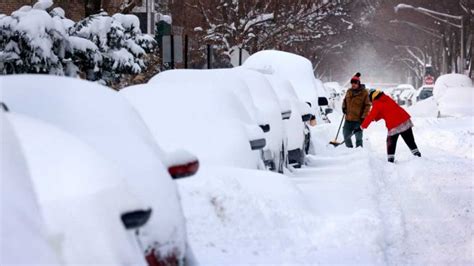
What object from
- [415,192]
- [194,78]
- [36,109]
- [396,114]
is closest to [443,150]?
[396,114]

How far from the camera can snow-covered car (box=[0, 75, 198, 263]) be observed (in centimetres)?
405

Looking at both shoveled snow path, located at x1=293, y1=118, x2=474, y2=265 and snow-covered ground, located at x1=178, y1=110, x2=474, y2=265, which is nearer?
snow-covered ground, located at x1=178, y1=110, x2=474, y2=265

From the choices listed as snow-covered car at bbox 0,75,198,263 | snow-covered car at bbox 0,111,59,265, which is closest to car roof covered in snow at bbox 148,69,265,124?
snow-covered car at bbox 0,75,198,263

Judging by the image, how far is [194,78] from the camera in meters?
10.7

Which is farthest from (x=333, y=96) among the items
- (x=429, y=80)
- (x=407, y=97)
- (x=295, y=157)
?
(x=295, y=157)

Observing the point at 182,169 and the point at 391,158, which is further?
the point at 391,158

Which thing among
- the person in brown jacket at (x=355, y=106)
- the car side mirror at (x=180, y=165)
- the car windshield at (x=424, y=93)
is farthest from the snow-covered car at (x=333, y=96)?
the car side mirror at (x=180, y=165)

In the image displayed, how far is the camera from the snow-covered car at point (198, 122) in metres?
8.20

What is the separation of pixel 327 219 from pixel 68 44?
25.2 ft

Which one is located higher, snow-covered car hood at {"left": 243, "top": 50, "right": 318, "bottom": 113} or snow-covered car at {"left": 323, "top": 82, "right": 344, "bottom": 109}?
snow-covered car hood at {"left": 243, "top": 50, "right": 318, "bottom": 113}

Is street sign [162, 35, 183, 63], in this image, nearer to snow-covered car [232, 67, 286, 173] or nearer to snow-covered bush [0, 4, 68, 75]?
snow-covered bush [0, 4, 68, 75]

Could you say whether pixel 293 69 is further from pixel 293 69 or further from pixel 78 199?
pixel 78 199

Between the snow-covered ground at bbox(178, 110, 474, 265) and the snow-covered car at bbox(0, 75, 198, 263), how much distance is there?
160cm

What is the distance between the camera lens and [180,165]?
4.48 meters
